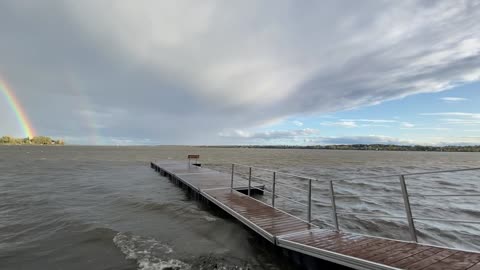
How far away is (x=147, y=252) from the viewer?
5105 mm

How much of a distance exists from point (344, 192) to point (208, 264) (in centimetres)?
951

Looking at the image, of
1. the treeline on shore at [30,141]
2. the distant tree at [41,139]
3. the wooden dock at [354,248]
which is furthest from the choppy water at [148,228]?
the distant tree at [41,139]

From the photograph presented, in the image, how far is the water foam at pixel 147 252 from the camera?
458cm

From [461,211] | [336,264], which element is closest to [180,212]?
[336,264]

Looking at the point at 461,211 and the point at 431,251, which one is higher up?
the point at 431,251

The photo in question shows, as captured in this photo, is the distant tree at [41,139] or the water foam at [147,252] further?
the distant tree at [41,139]

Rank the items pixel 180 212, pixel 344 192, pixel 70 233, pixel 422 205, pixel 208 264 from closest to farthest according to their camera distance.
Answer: pixel 208 264
pixel 70 233
pixel 180 212
pixel 422 205
pixel 344 192

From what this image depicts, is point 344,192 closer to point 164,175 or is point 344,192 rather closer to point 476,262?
point 476,262

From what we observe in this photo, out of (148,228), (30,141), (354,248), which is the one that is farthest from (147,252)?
(30,141)

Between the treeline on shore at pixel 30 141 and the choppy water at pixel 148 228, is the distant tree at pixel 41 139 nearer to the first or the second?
the treeline on shore at pixel 30 141

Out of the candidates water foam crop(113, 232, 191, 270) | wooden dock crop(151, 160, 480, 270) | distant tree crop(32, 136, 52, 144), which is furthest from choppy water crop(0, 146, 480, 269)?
distant tree crop(32, 136, 52, 144)

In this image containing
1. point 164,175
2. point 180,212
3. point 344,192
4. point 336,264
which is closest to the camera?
point 336,264

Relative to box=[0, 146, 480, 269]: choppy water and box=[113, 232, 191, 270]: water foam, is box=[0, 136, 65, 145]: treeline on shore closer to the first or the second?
box=[0, 146, 480, 269]: choppy water

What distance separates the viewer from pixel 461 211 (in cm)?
942
